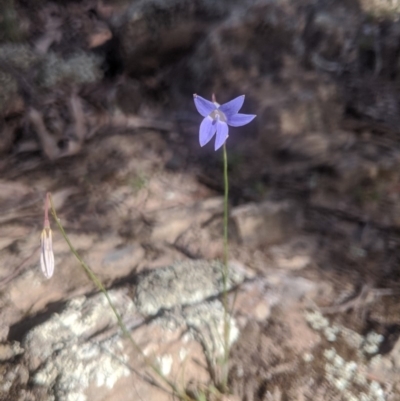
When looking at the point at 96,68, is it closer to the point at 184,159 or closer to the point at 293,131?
the point at 184,159

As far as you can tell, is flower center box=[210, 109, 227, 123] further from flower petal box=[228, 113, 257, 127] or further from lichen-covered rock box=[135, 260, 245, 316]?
lichen-covered rock box=[135, 260, 245, 316]

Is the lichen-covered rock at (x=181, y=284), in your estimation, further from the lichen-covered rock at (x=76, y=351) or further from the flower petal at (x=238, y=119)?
the flower petal at (x=238, y=119)

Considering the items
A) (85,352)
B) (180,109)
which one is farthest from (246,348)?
(180,109)

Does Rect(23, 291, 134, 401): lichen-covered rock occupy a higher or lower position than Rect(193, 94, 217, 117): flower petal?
lower

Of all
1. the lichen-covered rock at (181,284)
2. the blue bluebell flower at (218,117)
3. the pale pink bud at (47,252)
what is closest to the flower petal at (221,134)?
the blue bluebell flower at (218,117)

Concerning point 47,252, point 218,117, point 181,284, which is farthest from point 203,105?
point 181,284

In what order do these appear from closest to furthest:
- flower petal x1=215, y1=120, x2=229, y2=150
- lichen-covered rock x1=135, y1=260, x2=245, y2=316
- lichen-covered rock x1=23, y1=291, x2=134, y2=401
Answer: flower petal x1=215, y1=120, x2=229, y2=150 → lichen-covered rock x1=23, y1=291, x2=134, y2=401 → lichen-covered rock x1=135, y1=260, x2=245, y2=316

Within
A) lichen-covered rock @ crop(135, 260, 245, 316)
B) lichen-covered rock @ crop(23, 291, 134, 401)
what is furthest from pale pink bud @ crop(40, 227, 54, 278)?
lichen-covered rock @ crop(135, 260, 245, 316)

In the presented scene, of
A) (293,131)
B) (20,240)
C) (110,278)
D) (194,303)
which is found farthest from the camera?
(293,131)
